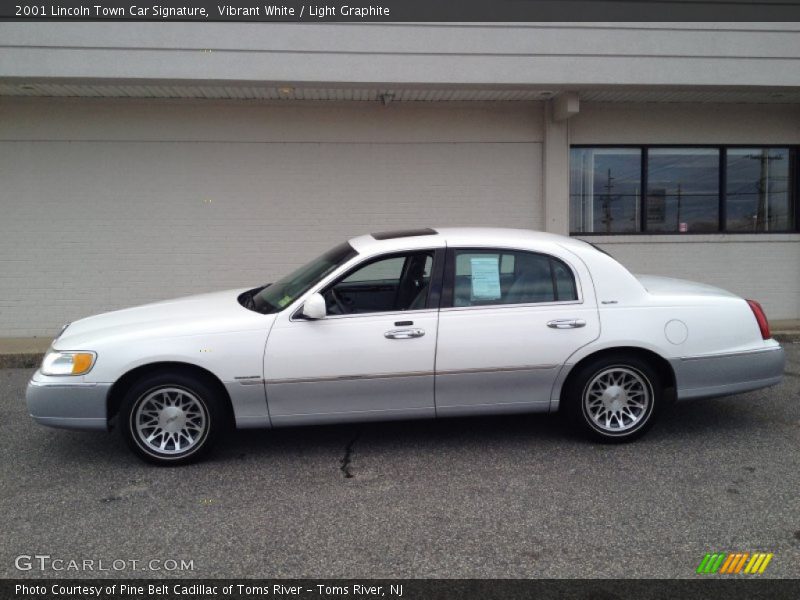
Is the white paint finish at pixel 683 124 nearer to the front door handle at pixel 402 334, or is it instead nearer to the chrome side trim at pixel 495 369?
the chrome side trim at pixel 495 369

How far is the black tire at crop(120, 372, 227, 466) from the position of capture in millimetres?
4785

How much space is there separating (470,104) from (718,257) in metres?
4.30

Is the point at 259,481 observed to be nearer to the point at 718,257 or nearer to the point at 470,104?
the point at 470,104

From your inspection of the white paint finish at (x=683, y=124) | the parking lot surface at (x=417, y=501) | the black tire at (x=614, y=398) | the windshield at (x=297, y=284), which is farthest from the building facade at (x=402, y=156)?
the black tire at (x=614, y=398)

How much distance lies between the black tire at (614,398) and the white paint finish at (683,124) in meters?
5.77

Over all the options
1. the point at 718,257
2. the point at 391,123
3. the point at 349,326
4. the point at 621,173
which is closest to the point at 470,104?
the point at 391,123

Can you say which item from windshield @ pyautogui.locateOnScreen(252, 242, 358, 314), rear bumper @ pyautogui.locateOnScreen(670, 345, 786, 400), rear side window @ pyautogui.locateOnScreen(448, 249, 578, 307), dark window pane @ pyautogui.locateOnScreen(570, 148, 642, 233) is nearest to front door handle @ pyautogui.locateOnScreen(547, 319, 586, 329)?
rear side window @ pyautogui.locateOnScreen(448, 249, 578, 307)

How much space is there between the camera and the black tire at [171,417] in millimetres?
4785

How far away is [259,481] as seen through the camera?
15.3 ft

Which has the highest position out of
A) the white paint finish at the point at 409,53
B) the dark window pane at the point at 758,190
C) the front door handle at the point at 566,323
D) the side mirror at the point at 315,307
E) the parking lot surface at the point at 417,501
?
the white paint finish at the point at 409,53

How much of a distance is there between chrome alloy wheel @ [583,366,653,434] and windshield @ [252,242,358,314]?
6.78ft

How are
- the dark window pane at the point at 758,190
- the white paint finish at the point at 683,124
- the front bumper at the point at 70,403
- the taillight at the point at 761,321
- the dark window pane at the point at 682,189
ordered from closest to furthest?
1. the front bumper at the point at 70,403
2. the taillight at the point at 761,321
3. the white paint finish at the point at 683,124
4. the dark window pane at the point at 682,189
5. the dark window pane at the point at 758,190

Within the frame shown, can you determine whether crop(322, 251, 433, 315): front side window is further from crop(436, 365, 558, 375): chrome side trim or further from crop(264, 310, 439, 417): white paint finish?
crop(436, 365, 558, 375): chrome side trim

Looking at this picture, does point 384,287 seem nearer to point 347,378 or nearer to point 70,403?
point 347,378
